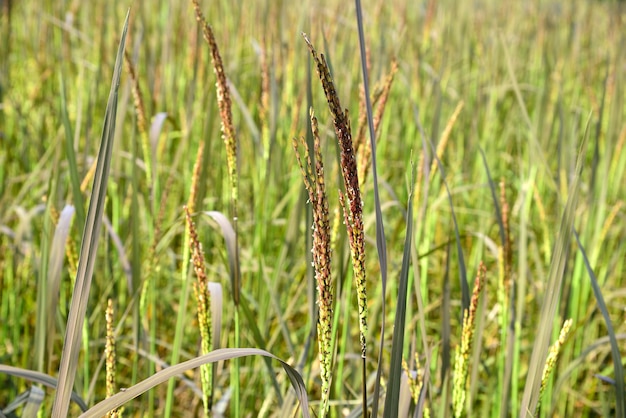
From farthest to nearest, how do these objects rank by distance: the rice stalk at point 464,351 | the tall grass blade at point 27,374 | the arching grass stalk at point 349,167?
the rice stalk at point 464,351 < the tall grass blade at point 27,374 < the arching grass stalk at point 349,167

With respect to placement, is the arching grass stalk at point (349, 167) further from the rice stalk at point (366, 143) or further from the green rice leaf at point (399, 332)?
the rice stalk at point (366, 143)

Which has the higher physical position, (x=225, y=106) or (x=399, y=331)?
(x=225, y=106)

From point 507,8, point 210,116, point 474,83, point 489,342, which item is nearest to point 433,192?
point 489,342

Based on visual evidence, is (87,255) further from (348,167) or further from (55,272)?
(55,272)

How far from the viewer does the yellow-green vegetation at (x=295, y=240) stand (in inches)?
26.4

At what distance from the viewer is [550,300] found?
0.74 meters

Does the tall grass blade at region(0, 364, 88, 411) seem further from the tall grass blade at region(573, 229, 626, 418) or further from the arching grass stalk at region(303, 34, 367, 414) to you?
the tall grass blade at region(573, 229, 626, 418)

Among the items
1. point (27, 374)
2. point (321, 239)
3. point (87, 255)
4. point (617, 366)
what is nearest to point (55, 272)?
point (27, 374)

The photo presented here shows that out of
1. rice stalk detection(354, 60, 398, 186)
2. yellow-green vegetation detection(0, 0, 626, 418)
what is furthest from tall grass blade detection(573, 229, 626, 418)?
rice stalk detection(354, 60, 398, 186)

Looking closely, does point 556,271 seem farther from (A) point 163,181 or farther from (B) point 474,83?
(B) point 474,83

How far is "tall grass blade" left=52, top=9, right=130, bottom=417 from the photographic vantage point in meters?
0.57

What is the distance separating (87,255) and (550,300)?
0.50m

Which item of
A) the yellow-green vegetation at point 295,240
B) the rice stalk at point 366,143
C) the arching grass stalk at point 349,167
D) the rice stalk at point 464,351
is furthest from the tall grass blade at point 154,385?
the rice stalk at point 366,143

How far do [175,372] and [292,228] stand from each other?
2.55 ft
